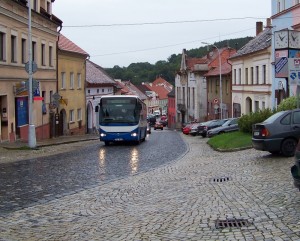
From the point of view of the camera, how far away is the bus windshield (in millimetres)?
28641

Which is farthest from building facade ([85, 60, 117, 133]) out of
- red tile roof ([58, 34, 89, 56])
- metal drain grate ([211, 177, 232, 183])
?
metal drain grate ([211, 177, 232, 183])

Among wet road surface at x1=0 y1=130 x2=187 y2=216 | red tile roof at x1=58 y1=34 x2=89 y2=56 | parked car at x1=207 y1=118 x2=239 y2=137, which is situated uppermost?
red tile roof at x1=58 y1=34 x2=89 y2=56

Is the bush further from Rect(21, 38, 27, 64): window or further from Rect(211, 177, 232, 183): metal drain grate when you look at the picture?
Rect(21, 38, 27, 64): window

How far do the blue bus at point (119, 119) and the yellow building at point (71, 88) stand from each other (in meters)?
12.1

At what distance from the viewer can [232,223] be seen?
7941 millimetres

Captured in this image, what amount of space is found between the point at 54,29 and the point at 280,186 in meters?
31.2

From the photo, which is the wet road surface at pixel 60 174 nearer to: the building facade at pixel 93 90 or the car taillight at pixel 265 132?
the car taillight at pixel 265 132

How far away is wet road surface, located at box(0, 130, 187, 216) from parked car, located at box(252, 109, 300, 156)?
3835 millimetres

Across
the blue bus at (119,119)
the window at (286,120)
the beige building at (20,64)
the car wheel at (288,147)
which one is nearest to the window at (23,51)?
the beige building at (20,64)

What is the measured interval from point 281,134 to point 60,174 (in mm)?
7139

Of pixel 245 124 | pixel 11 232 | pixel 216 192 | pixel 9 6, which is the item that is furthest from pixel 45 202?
pixel 9 6

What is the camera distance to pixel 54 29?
39156 mm

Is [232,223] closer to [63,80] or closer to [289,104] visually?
[289,104]

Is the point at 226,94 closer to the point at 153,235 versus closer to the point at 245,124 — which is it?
the point at 245,124
